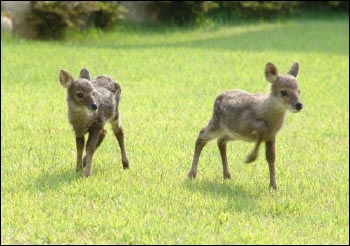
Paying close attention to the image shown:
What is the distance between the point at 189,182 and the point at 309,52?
13.5 metres

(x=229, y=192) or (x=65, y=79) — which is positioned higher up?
(x=65, y=79)

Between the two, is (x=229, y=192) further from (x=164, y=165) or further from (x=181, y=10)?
(x=181, y=10)

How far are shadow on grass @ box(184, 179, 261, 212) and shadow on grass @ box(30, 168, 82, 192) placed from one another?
123cm

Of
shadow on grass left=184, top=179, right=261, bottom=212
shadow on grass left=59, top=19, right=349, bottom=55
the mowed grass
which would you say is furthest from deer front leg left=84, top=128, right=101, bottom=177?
shadow on grass left=59, top=19, right=349, bottom=55

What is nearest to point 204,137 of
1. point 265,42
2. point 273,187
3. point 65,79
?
point 273,187

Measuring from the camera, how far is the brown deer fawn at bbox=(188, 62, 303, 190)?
23.7 ft

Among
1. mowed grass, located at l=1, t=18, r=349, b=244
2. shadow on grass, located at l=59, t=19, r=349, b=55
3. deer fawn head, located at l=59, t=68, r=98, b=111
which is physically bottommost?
shadow on grass, located at l=59, t=19, r=349, b=55

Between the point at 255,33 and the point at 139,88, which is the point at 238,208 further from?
the point at 255,33

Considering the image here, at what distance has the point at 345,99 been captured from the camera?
552 inches

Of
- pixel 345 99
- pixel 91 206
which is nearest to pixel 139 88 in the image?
pixel 345 99

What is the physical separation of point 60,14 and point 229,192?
14.4 metres

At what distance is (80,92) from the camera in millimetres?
7574

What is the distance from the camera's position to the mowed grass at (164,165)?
6172 mm

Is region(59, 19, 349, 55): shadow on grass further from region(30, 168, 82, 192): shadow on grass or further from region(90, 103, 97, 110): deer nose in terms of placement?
region(90, 103, 97, 110): deer nose
